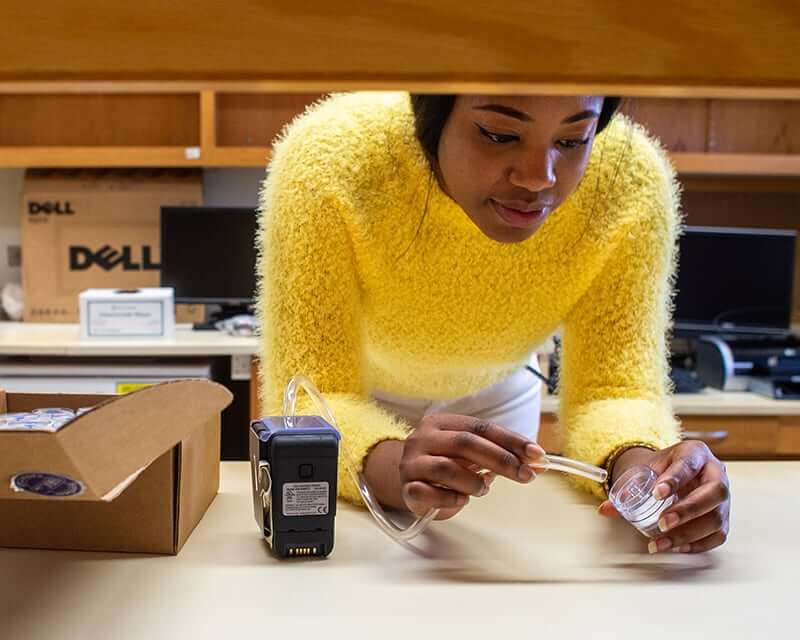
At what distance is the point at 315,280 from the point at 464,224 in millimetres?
215

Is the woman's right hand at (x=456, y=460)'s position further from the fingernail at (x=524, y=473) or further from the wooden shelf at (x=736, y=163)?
the wooden shelf at (x=736, y=163)

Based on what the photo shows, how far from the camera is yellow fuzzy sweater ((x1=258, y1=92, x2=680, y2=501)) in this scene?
95cm

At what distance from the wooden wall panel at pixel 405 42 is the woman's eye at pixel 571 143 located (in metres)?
0.52

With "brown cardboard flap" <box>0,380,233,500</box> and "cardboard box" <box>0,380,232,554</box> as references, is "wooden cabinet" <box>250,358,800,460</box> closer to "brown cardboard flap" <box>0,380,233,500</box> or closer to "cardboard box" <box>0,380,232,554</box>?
"cardboard box" <box>0,380,232,554</box>

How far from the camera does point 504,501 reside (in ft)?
2.84

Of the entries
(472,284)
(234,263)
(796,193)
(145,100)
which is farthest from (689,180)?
(472,284)

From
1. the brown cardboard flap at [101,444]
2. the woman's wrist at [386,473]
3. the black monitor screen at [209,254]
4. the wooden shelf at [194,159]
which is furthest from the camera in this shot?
the black monitor screen at [209,254]

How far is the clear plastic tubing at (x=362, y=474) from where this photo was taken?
75 centimetres

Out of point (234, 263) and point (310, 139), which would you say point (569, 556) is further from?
point (234, 263)

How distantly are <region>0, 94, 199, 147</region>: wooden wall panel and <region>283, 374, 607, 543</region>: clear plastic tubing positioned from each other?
2.22 m

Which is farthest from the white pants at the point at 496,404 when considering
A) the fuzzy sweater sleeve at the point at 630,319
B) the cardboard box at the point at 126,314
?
the cardboard box at the point at 126,314

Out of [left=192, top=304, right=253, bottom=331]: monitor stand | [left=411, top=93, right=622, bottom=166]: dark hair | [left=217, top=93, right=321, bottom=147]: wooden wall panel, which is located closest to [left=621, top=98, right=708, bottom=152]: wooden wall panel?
[left=217, top=93, right=321, bottom=147]: wooden wall panel

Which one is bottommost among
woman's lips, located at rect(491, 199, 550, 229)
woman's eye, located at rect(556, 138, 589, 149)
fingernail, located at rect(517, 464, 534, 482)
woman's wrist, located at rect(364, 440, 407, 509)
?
woman's wrist, located at rect(364, 440, 407, 509)

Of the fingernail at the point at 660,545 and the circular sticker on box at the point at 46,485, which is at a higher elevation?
the circular sticker on box at the point at 46,485
